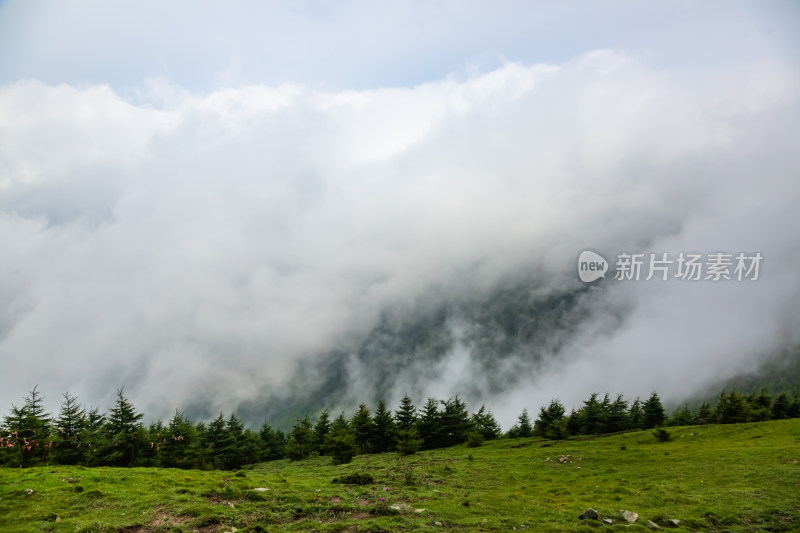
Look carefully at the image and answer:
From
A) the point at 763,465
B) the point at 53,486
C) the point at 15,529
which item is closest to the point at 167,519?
the point at 15,529

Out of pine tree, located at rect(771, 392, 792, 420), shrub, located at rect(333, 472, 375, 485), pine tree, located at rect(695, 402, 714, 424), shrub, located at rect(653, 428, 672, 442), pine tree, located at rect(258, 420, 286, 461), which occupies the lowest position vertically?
pine tree, located at rect(258, 420, 286, 461)

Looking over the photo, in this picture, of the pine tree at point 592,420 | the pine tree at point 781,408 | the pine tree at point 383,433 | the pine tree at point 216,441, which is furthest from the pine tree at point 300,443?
the pine tree at point 781,408

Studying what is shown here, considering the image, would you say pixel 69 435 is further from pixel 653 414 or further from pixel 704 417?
pixel 704 417

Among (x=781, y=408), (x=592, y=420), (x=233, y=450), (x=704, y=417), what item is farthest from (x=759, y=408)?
(x=233, y=450)

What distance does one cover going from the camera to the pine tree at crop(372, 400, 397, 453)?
285 feet

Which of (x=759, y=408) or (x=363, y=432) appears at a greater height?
(x=363, y=432)

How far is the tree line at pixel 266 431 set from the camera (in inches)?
→ 2451

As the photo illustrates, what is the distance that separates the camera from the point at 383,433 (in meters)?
87.9

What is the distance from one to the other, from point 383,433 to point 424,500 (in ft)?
213

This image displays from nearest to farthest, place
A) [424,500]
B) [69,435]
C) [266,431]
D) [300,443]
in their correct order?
1. [424,500]
2. [69,435]
3. [300,443]
4. [266,431]

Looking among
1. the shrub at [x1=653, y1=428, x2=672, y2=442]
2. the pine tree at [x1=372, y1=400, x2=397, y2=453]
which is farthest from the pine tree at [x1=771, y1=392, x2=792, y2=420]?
the pine tree at [x1=372, y1=400, x2=397, y2=453]

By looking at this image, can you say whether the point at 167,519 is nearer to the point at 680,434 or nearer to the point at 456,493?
the point at 456,493

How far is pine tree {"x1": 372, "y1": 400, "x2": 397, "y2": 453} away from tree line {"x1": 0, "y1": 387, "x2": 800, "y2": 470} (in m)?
0.22

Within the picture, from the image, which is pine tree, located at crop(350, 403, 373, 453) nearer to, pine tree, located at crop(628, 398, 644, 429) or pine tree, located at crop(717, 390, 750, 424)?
pine tree, located at crop(628, 398, 644, 429)
